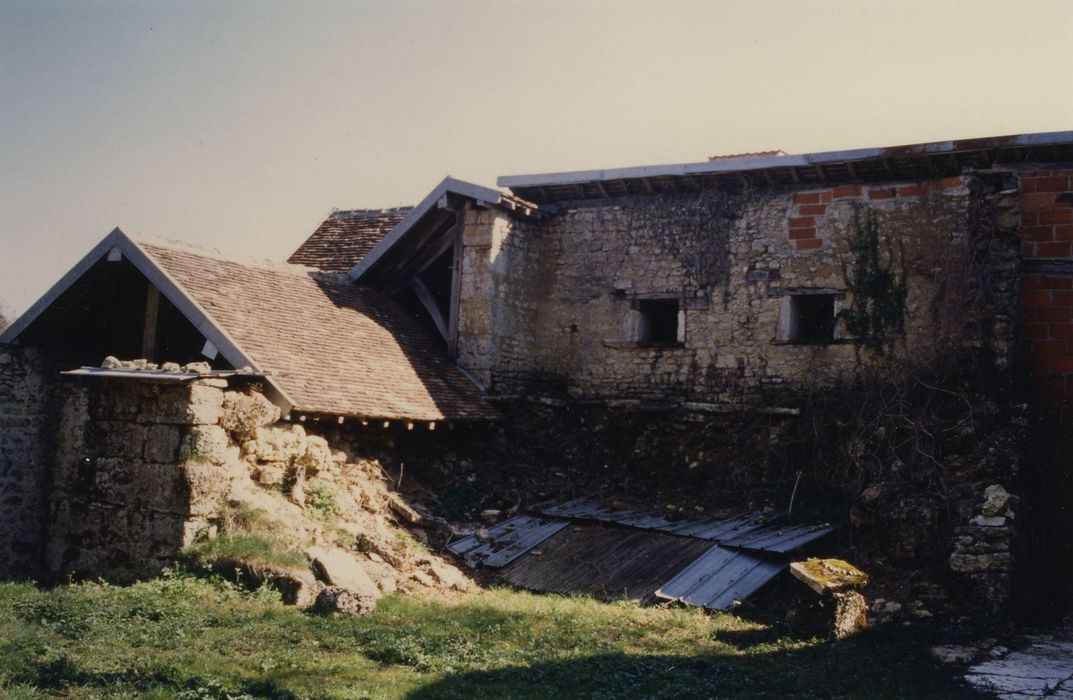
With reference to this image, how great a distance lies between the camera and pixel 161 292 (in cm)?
1167

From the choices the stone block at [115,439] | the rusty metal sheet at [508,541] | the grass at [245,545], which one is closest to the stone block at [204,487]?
the grass at [245,545]

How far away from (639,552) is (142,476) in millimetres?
5189

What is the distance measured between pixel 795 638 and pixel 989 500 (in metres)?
2.43

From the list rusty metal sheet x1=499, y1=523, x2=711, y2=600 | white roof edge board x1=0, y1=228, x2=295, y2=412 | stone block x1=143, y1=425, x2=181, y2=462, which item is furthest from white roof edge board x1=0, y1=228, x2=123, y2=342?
rusty metal sheet x1=499, y1=523, x2=711, y2=600

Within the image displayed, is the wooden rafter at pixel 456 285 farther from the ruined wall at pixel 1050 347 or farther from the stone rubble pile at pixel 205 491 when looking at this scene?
the ruined wall at pixel 1050 347

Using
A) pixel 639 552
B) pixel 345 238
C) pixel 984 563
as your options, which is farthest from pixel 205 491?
pixel 345 238

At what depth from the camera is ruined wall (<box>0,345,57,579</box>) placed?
12.3 meters

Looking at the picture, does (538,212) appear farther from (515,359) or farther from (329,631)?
(329,631)

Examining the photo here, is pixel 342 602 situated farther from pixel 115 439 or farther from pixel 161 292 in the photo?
pixel 161 292

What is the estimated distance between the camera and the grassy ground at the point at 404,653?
21.4 feet

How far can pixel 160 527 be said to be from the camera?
982 cm

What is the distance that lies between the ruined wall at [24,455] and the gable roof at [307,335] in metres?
0.56

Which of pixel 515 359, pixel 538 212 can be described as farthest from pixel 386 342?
pixel 538 212

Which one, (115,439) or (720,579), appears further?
(115,439)
